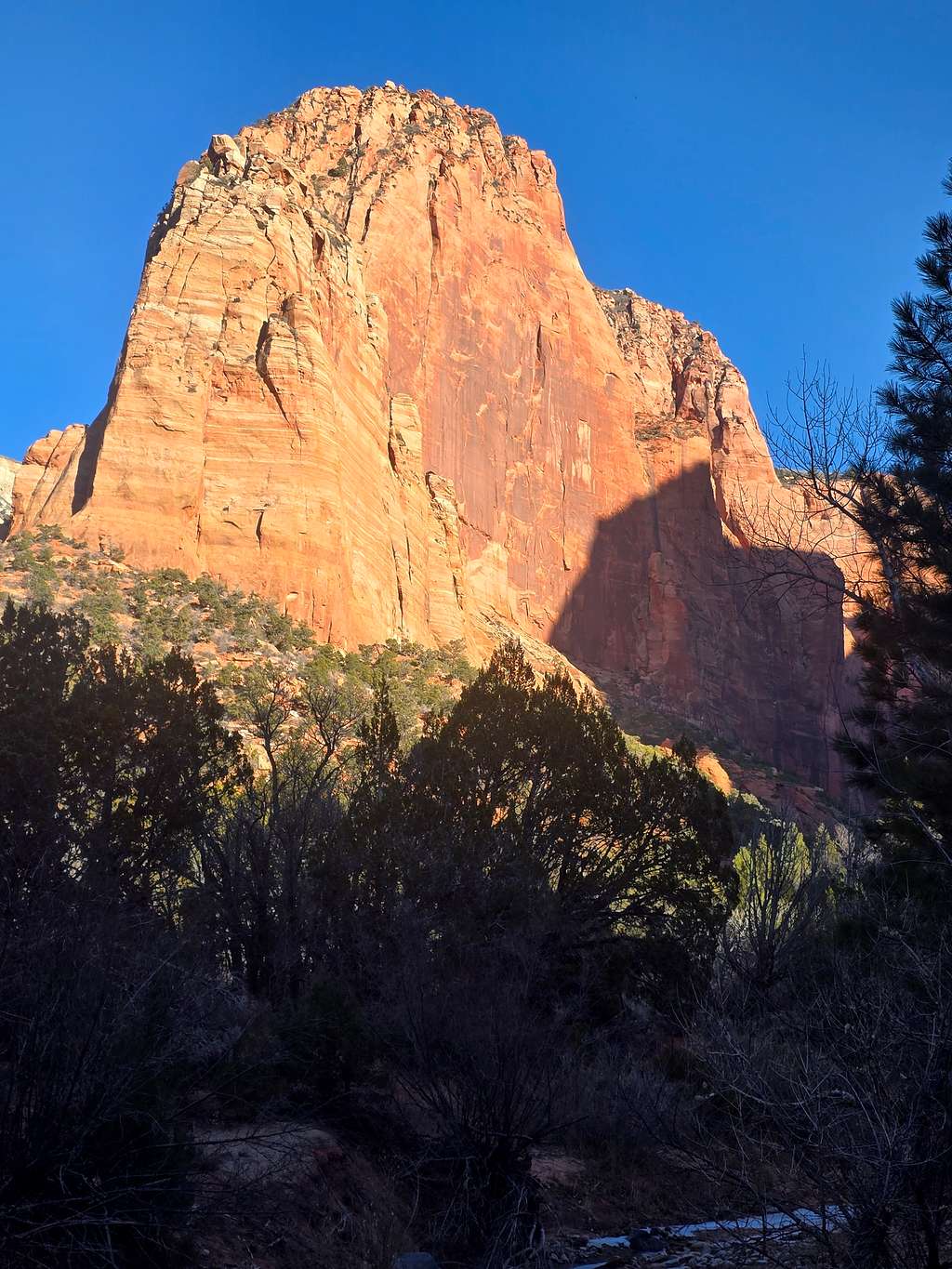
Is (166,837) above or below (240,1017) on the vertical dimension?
above

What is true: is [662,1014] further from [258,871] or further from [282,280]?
[282,280]

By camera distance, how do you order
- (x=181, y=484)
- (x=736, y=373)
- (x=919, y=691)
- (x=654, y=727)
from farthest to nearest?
(x=736, y=373) < (x=654, y=727) < (x=181, y=484) < (x=919, y=691)

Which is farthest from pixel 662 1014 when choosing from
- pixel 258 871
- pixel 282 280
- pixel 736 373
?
pixel 736 373

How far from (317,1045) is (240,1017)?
898 mm

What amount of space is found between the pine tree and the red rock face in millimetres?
22446

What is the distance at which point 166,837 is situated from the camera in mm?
12484

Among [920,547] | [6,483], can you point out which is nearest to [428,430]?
[6,483]

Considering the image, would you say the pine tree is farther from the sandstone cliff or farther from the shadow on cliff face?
the sandstone cliff

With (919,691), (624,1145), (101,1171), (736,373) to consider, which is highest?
(736,373)

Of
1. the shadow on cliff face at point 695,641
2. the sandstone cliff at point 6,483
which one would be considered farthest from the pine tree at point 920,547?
the sandstone cliff at point 6,483

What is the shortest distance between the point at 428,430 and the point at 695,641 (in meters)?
23.3

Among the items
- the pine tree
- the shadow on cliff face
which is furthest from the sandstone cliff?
the pine tree

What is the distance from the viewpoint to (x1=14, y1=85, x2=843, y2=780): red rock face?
118 ft

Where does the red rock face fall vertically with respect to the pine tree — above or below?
above
